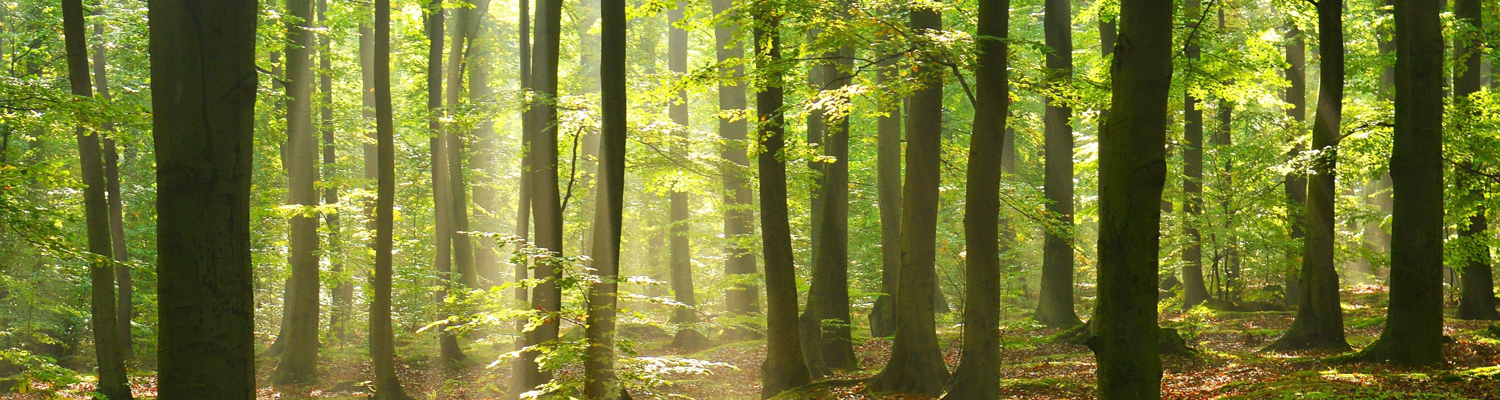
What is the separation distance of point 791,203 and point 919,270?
5588 millimetres

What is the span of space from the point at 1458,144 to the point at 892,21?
801 centimetres

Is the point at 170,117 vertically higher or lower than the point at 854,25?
lower

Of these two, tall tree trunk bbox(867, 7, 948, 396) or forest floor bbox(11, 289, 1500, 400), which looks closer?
forest floor bbox(11, 289, 1500, 400)

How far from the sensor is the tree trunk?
14.8m

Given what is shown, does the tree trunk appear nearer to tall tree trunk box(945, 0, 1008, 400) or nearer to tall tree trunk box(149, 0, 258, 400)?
tall tree trunk box(945, 0, 1008, 400)

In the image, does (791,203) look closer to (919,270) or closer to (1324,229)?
(919,270)

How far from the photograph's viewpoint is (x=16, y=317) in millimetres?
16328

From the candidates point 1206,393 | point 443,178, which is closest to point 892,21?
point 1206,393

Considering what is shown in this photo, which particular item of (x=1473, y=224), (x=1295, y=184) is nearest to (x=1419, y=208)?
(x=1473, y=224)

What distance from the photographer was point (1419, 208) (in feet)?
28.2

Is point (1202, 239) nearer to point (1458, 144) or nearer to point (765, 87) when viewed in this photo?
point (1458, 144)

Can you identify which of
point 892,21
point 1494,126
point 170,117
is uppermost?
point 892,21

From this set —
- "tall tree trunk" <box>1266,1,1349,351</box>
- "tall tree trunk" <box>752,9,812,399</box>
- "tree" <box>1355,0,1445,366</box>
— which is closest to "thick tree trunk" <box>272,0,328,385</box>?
"tall tree trunk" <box>752,9,812,399</box>

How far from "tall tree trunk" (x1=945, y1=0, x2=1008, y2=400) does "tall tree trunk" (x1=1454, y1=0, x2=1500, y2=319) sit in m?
7.47
